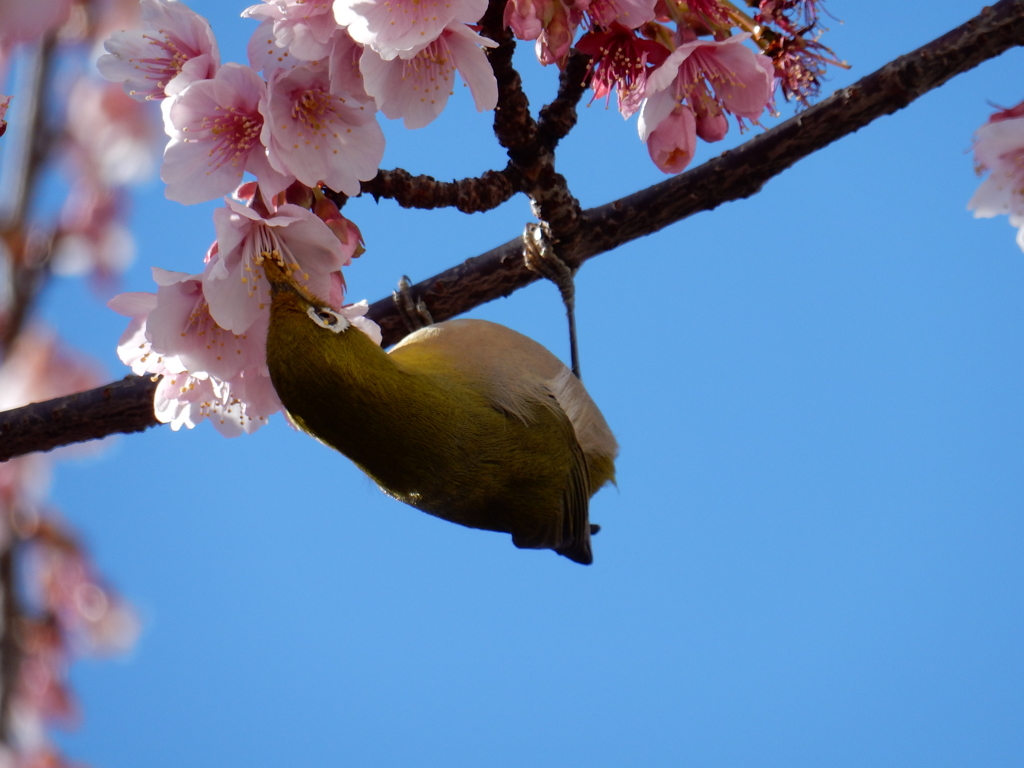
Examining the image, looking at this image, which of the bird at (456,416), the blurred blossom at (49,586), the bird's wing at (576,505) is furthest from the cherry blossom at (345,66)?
the blurred blossom at (49,586)

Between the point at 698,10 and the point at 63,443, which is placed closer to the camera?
the point at 698,10

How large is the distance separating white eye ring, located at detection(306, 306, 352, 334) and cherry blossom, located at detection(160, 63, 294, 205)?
27cm

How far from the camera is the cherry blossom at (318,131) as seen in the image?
181 centimetres

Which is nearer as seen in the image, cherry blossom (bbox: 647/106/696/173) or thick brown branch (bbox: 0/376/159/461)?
cherry blossom (bbox: 647/106/696/173)

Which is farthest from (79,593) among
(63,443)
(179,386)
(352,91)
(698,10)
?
(698,10)

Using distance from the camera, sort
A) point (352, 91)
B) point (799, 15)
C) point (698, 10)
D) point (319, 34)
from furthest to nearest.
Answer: point (799, 15) < point (698, 10) < point (352, 91) < point (319, 34)

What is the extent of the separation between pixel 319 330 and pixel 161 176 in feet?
1.45

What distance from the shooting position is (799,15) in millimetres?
2246

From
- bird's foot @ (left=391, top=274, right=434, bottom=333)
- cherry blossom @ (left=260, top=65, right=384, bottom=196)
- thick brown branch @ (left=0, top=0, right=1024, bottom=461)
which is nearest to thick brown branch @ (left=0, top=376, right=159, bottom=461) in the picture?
thick brown branch @ (left=0, top=0, right=1024, bottom=461)

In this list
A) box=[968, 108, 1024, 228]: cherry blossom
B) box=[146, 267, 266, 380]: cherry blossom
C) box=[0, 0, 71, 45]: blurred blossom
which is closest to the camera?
box=[0, 0, 71, 45]: blurred blossom

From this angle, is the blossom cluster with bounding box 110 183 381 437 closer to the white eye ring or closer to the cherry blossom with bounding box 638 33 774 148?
the white eye ring

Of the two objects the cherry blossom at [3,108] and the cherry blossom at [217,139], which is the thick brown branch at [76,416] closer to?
the cherry blossom at [3,108]

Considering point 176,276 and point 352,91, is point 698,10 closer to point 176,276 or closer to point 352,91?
point 352,91

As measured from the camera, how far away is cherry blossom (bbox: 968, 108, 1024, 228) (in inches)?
84.2
